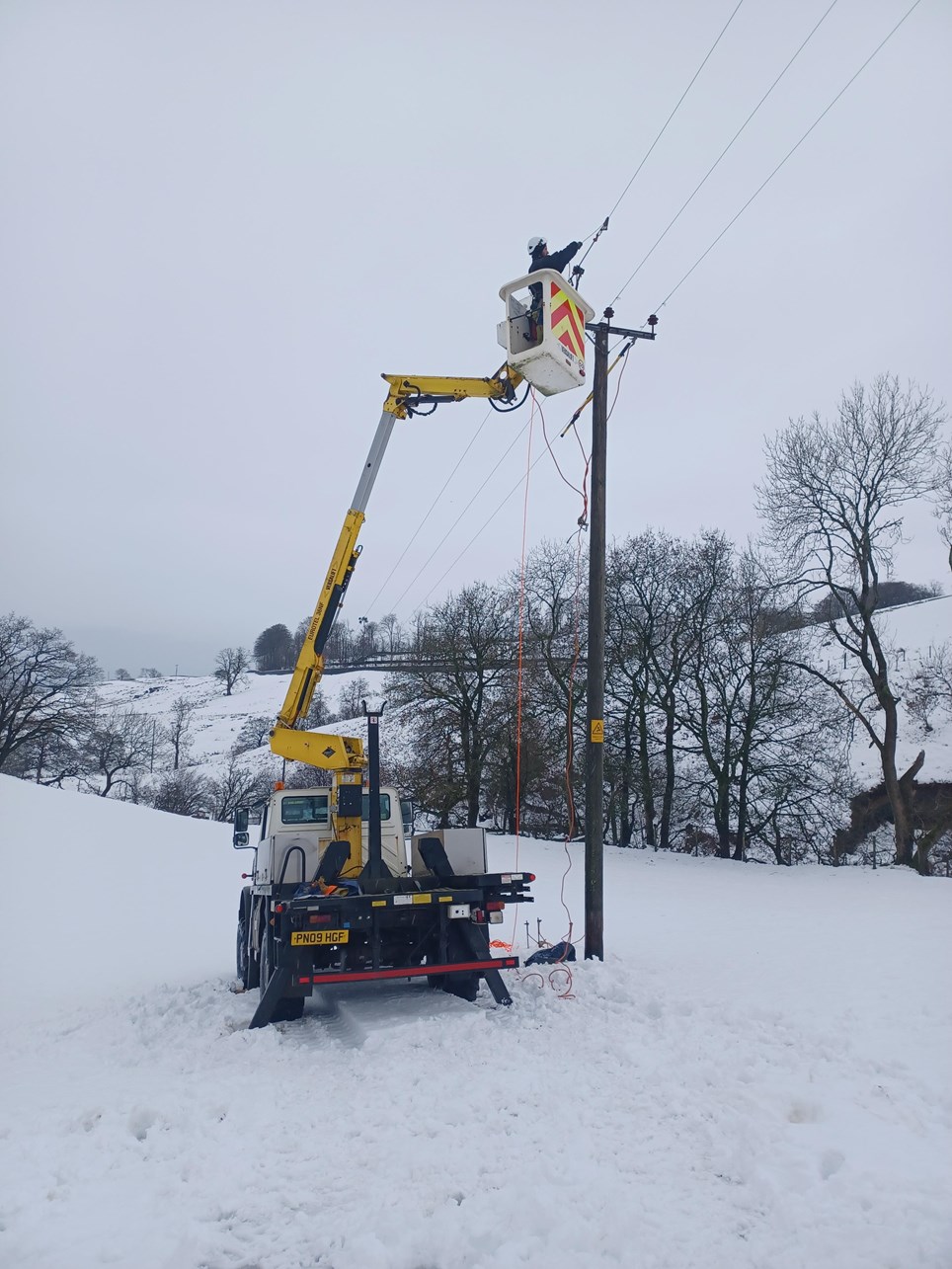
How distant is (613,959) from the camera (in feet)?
33.3

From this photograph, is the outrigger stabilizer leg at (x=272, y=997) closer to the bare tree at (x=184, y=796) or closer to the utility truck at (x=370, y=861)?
the utility truck at (x=370, y=861)

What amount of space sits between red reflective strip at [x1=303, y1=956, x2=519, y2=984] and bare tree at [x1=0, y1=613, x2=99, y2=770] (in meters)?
44.1

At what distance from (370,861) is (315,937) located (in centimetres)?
118

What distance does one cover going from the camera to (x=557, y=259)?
26.5 feet

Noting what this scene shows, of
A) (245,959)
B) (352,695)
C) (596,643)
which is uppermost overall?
(352,695)

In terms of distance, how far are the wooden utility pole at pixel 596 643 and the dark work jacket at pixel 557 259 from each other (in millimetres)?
2525

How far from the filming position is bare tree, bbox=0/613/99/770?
46.4 meters

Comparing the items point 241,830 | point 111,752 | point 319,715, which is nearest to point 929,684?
point 241,830

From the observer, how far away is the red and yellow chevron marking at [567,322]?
745 centimetres

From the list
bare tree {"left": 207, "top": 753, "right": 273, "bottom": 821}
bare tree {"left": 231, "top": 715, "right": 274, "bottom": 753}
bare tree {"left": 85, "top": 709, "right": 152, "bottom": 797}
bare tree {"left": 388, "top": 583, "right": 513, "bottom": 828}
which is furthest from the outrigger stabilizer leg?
bare tree {"left": 231, "top": 715, "right": 274, "bottom": 753}

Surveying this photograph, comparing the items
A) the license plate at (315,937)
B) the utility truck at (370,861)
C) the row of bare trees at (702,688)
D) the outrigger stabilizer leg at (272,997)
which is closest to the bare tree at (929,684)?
the row of bare trees at (702,688)

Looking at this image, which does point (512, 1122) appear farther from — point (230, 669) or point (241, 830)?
point (230, 669)

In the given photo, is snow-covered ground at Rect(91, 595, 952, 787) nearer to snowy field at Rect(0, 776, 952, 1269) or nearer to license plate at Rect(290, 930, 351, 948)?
license plate at Rect(290, 930, 351, 948)

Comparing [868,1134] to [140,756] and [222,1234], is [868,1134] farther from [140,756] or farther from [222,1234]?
[140,756]
